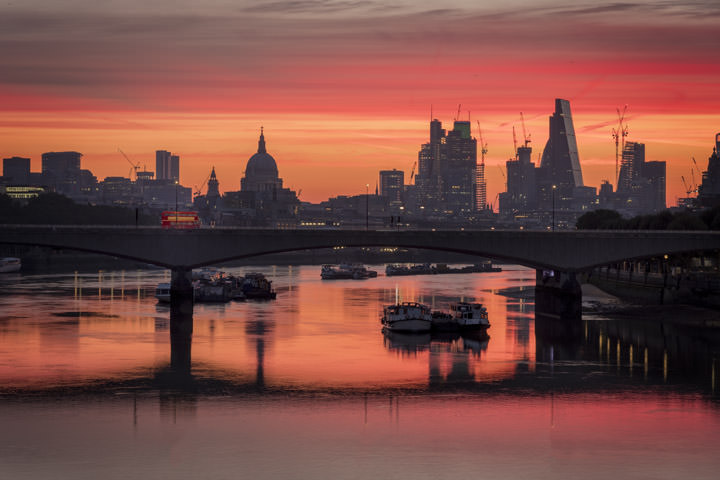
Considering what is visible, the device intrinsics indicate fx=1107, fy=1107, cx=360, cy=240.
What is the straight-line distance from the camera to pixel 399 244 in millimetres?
103375

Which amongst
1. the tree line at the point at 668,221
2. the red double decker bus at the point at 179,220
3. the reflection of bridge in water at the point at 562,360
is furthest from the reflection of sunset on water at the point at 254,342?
the tree line at the point at 668,221

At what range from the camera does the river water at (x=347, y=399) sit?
44.5m

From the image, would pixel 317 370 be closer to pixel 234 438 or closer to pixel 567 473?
pixel 234 438

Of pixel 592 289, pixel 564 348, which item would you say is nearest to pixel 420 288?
pixel 592 289

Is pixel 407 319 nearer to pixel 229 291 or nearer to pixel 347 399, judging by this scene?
pixel 347 399

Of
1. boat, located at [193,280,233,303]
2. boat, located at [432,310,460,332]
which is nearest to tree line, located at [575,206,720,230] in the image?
boat, located at [432,310,460,332]

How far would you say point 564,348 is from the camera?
80812 millimetres

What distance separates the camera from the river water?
1751 inches

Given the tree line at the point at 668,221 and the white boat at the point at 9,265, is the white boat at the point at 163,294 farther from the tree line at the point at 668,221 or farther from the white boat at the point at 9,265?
the white boat at the point at 9,265

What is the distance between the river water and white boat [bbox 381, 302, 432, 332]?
5.72 ft

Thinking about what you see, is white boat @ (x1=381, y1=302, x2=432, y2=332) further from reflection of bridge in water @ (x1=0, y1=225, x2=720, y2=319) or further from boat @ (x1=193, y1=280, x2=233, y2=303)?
boat @ (x1=193, y1=280, x2=233, y2=303)

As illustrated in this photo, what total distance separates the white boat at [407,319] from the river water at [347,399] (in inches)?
68.7

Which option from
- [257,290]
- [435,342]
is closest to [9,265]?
[257,290]

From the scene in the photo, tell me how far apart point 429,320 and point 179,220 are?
3428cm
